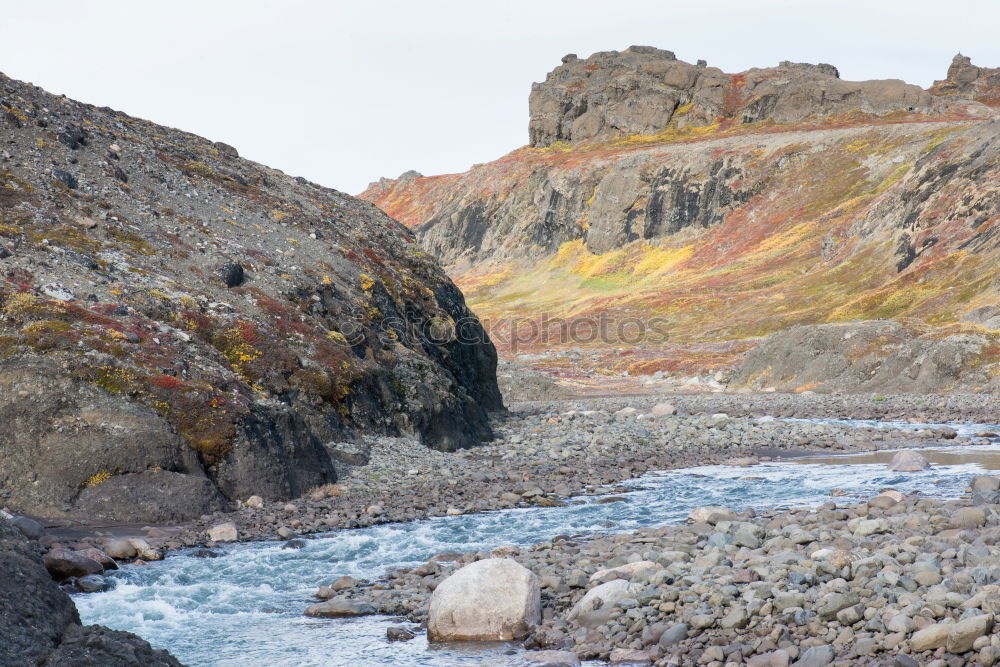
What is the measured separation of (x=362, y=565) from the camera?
17.9 metres

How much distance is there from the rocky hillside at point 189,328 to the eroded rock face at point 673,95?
432ft

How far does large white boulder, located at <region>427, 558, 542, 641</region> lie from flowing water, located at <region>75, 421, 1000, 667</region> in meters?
0.31

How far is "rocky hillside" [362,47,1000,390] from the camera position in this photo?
86.1m

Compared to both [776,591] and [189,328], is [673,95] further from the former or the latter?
[776,591]

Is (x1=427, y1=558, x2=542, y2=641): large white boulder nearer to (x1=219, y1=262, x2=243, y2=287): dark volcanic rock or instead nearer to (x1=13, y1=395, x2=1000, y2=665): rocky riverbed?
(x1=13, y1=395, x2=1000, y2=665): rocky riverbed

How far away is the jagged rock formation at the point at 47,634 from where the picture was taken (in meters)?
9.60

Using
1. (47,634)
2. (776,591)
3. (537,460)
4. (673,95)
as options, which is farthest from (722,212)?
(47,634)

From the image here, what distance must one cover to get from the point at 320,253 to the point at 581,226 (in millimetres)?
121459

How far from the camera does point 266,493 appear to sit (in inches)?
917

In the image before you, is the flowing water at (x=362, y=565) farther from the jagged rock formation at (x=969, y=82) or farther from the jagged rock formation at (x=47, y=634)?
the jagged rock formation at (x=969, y=82)

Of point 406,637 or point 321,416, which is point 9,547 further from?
point 321,416

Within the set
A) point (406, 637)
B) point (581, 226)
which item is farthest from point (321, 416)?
point (581, 226)

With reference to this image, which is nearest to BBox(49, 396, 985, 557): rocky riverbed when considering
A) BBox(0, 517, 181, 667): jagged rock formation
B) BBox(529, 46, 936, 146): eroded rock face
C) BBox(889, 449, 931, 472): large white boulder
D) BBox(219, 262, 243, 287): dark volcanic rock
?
BBox(889, 449, 931, 472): large white boulder

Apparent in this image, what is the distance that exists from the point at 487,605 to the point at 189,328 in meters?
18.9
